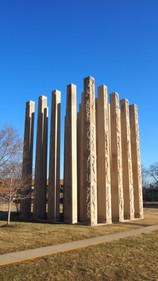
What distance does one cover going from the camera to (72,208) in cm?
1919

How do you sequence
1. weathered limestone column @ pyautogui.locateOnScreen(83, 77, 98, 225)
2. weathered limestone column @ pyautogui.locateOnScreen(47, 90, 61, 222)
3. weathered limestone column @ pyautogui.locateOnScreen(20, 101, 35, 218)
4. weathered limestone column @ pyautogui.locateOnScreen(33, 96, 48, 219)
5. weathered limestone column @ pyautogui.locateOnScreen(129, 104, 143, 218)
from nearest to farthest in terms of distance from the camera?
1. weathered limestone column @ pyautogui.locateOnScreen(83, 77, 98, 225)
2. weathered limestone column @ pyautogui.locateOnScreen(47, 90, 61, 222)
3. weathered limestone column @ pyautogui.locateOnScreen(33, 96, 48, 219)
4. weathered limestone column @ pyautogui.locateOnScreen(20, 101, 35, 218)
5. weathered limestone column @ pyautogui.locateOnScreen(129, 104, 143, 218)

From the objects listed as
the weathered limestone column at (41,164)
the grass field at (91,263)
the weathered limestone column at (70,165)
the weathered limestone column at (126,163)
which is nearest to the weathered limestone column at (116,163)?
the weathered limestone column at (126,163)

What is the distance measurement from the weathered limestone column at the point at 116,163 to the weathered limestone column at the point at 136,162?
3.39 meters

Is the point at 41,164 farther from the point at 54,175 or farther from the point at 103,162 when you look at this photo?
the point at 103,162

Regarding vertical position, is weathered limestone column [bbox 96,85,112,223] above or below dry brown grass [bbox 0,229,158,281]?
above

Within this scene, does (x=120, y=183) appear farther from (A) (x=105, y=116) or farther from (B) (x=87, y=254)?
(B) (x=87, y=254)

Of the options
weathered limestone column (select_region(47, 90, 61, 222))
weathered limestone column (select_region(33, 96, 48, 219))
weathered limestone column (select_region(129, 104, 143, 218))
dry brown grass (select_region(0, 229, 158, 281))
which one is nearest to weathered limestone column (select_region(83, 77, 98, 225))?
weathered limestone column (select_region(47, 90, 61, 222))

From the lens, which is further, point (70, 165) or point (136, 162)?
point (136, 162)

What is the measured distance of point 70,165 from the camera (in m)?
19.5

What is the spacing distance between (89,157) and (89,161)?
27cm

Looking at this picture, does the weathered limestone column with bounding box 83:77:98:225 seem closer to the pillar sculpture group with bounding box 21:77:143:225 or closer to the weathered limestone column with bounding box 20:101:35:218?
the pillar sculpture group with bounding box 21:77:143:225

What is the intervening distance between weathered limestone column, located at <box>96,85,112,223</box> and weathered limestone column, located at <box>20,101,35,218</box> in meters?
6.28

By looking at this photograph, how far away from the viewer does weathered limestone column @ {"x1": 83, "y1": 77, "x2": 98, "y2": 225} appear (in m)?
18.6

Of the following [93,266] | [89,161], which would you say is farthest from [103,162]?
[93,266]
